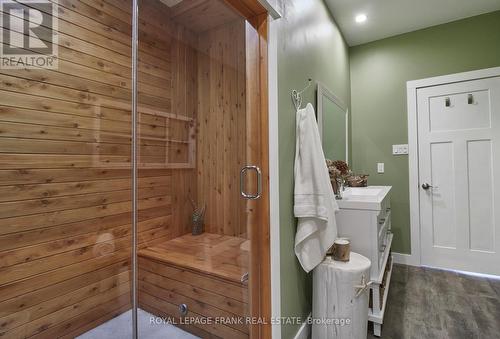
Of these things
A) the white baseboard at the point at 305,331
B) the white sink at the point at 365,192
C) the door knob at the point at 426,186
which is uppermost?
the door knob at the point at 426,186

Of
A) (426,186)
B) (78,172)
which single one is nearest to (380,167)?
(426,186)

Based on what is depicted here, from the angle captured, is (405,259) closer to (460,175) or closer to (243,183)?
(460,175)

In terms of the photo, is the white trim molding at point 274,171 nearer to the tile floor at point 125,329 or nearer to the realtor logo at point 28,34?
the tile floor at point 125,329

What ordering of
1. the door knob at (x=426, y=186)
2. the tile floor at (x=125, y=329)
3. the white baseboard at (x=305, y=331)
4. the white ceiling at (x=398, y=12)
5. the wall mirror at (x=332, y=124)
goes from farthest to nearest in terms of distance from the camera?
the door knob at (x=426, y=186) < the white ceiling at (x=398, y=12) < the wall mirror at (x=332, y=124) < the white baseboard at (x=305, y=331) < the tile floor at (x=125, y=329)

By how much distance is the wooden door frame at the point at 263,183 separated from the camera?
55.5 inches

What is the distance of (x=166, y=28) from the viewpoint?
1.70m

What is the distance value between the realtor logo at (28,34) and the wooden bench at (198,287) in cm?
119

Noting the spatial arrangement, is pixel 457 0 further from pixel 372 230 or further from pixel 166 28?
pixel 166 28

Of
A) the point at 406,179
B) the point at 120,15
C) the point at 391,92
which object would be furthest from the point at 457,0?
the point at 120,15

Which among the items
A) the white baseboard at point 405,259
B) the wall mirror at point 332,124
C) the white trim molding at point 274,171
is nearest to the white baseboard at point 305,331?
the white trim molding at point 274,171

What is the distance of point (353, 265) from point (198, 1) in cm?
196

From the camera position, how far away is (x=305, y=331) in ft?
5.58

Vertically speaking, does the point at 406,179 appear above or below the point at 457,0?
below

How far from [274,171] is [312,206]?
338mm
